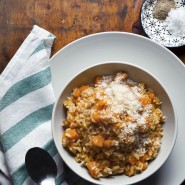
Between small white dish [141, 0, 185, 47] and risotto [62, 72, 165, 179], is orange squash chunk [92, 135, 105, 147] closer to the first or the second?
risotto [62, 72, 165, 179]

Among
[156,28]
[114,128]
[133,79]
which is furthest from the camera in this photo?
[156,28]

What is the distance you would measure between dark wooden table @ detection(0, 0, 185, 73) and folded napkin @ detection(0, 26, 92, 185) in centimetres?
14

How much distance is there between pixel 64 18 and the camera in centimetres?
224

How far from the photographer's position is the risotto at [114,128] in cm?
184

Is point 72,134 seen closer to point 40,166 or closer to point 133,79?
point 40,166

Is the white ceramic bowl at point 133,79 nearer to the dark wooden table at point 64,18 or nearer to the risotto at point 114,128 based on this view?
the risotto at point 114,128

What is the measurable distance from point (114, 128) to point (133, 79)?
289 mm

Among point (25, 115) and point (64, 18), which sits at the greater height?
point (64, 18)

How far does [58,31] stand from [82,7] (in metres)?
0.17

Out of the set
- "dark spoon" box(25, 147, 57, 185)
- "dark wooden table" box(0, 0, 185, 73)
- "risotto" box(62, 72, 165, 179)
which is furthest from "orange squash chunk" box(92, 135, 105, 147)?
"dark wooden table" box(0, 0, 185, 73)

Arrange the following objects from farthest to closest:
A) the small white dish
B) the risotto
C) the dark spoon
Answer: the small white dish
the dark spoon
the risotto

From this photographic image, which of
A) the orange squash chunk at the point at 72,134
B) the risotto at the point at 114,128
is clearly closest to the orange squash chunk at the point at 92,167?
the risotto at the point at 114,128

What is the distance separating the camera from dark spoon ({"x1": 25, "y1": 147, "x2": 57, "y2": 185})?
78.3 inches

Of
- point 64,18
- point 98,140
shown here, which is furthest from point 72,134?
point 64,18
